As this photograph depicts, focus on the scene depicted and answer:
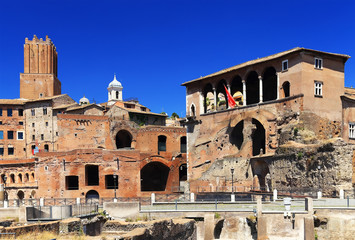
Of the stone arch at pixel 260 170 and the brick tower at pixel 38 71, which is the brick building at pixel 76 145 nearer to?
the brick tower at pixel 38 71

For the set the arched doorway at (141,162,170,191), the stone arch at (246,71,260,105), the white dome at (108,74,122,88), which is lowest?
the arched doorway at (141,162,170,191)

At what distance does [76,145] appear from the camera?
174ft

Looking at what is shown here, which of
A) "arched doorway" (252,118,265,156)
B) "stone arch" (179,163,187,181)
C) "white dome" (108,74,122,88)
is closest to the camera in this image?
"arched doorway" (252,118,265,156)

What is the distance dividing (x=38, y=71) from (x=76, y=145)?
23.9m

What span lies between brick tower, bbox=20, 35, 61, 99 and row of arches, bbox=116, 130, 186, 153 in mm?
18736

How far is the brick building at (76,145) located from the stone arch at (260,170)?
41.5 feet

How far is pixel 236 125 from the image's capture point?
146ft

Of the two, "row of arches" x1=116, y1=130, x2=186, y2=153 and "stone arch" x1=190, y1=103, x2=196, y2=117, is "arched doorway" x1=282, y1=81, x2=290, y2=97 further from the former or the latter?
"row of arches" x1=116, y1=130, x2=186, y2=153

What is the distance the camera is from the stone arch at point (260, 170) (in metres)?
37.2

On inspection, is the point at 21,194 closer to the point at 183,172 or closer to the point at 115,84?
the point at 183,172

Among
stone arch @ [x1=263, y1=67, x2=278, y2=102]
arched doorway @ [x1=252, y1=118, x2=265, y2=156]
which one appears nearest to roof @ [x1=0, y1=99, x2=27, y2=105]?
stone arch @ [x1=263, y1=67, x2=278, y2=102]

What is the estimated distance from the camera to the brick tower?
232 feet

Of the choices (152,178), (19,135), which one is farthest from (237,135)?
(19,135)

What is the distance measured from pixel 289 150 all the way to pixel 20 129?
147 ft
